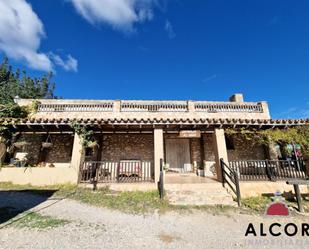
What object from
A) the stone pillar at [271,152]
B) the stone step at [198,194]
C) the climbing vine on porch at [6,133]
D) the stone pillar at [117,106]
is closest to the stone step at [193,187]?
the stone step at [198,194]

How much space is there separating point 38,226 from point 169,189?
4348mm

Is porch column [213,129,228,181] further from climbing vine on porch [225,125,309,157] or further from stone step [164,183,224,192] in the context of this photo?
stone step [164,183,224,192]

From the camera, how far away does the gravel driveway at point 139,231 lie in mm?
3676

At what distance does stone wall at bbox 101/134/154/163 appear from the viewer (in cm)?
1051

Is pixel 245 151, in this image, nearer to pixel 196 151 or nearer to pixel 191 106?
pixel 196 151

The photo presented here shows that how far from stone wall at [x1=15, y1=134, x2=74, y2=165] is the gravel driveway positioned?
191 inches

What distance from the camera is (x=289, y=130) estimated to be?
8.25 metres

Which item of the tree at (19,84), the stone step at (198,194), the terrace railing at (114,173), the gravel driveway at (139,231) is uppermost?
the tree at (19,84)

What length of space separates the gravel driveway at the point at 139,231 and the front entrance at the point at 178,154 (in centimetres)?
508

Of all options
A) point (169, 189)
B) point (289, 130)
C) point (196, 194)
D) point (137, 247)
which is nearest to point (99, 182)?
→ point (169, 189)

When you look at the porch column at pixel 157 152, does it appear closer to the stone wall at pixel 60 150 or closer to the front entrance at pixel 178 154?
the front entrance at pixel 178 154

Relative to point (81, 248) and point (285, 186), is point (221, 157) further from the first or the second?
point (81, 248)

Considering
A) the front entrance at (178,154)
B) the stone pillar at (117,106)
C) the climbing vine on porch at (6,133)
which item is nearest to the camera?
the climbing vine on porch at (6,133)

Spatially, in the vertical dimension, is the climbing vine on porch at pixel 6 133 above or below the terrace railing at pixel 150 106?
below
